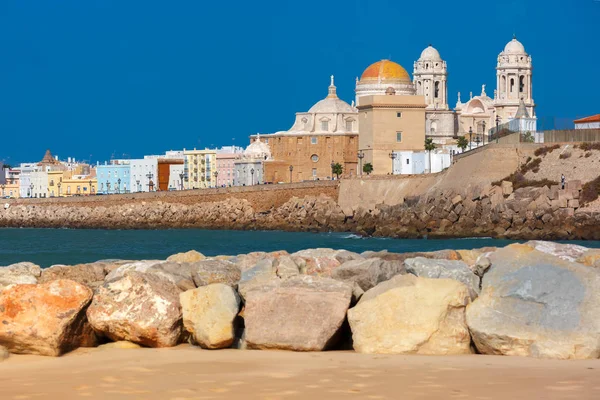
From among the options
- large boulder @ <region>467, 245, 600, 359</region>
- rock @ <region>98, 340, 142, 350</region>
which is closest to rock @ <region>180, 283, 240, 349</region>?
rock @ <region>98, 340, 142, 350</region>

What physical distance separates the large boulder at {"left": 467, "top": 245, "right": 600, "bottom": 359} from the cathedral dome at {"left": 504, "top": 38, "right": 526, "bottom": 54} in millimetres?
89157

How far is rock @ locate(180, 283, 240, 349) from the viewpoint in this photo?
13445 millimetres

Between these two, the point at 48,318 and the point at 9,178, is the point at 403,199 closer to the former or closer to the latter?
the point at 48,318

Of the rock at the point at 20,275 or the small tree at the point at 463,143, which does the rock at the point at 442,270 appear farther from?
the small tree at the point at 463,143

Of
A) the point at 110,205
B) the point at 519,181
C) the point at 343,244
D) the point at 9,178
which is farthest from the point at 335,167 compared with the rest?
the point at 9,178

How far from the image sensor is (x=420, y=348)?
12859mm

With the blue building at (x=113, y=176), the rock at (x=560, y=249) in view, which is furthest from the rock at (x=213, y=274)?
the blue building at (x=113, y=176)

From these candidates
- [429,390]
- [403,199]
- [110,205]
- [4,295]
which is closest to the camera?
[429,390]

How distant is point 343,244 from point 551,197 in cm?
1051

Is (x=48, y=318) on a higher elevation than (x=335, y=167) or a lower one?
lower

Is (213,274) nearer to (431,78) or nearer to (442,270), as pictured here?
(442,270)

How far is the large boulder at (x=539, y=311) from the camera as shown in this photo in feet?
40.8

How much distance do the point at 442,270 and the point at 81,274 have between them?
184 inches

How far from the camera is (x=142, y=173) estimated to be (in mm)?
123750
